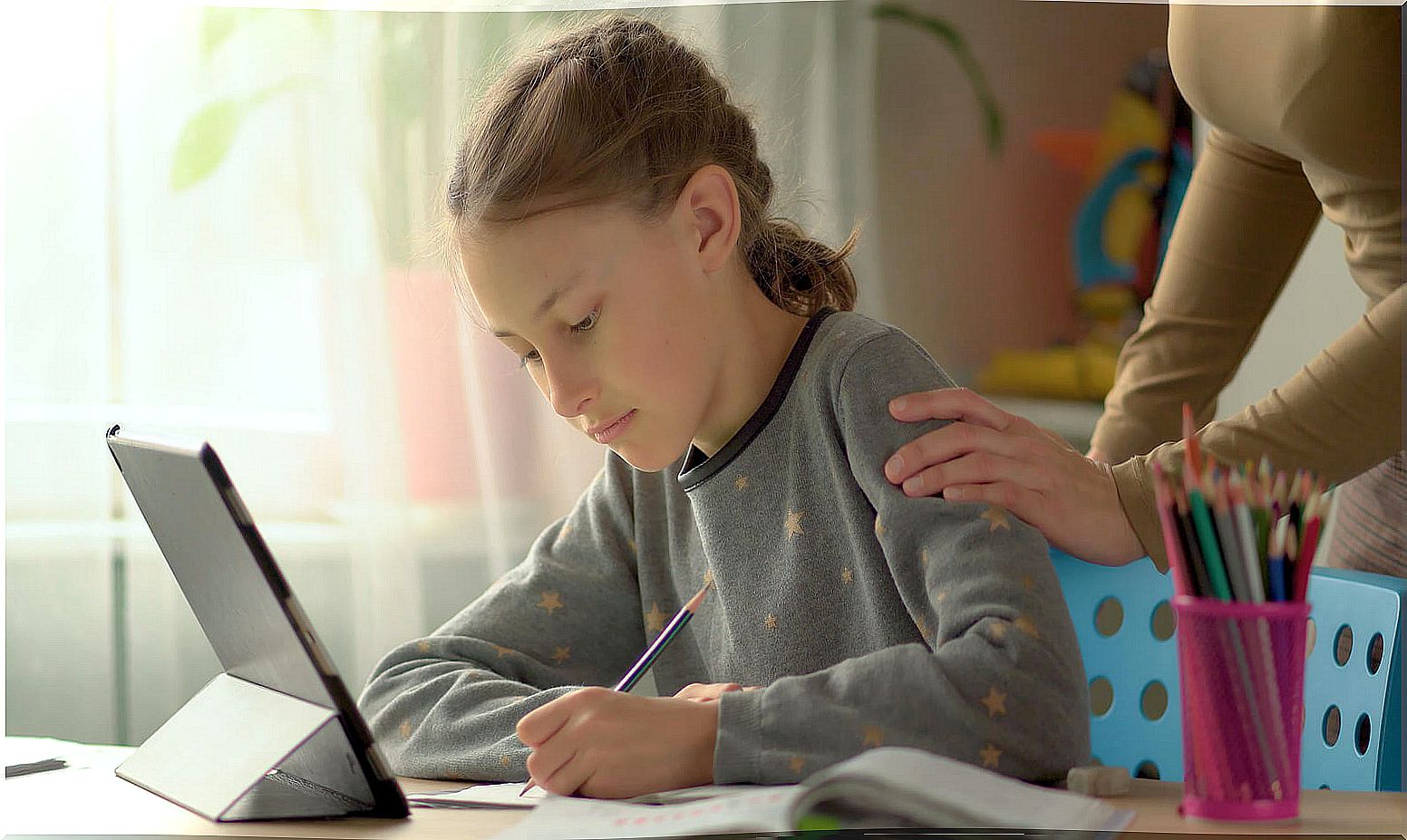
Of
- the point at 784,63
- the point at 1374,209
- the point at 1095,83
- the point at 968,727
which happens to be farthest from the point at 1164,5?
the point at 968,727

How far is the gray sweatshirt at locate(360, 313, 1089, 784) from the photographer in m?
0.65

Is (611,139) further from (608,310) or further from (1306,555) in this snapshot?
(1306,555)

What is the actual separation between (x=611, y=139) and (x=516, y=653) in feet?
1.26

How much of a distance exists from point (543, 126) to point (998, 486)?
383 millimetres

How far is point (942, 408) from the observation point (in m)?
0.80

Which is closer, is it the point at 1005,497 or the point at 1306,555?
the point at 1306,555

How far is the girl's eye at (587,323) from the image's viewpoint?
843 millimetres

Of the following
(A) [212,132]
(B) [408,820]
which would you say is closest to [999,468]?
(B) [408,820]

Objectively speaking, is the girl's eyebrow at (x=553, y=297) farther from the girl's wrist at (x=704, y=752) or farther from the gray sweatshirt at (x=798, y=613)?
the girl's wrist at (x=704, y=752)

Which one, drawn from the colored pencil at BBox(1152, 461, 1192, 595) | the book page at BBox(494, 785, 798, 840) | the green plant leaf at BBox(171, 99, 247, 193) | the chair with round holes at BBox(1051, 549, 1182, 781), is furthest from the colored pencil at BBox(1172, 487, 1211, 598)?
the green plant leaf at BBox(171, 99, 247, 193)

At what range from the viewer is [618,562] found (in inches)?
40.9

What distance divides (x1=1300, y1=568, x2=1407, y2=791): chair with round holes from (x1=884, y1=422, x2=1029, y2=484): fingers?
0.76 ft

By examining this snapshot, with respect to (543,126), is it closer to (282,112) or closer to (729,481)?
(729,481)

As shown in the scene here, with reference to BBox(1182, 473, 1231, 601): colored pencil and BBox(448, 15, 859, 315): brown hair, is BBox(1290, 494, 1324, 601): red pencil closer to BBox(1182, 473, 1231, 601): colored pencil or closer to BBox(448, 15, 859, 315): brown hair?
BBox(1182, 473, 1231, 601): colored pencil
